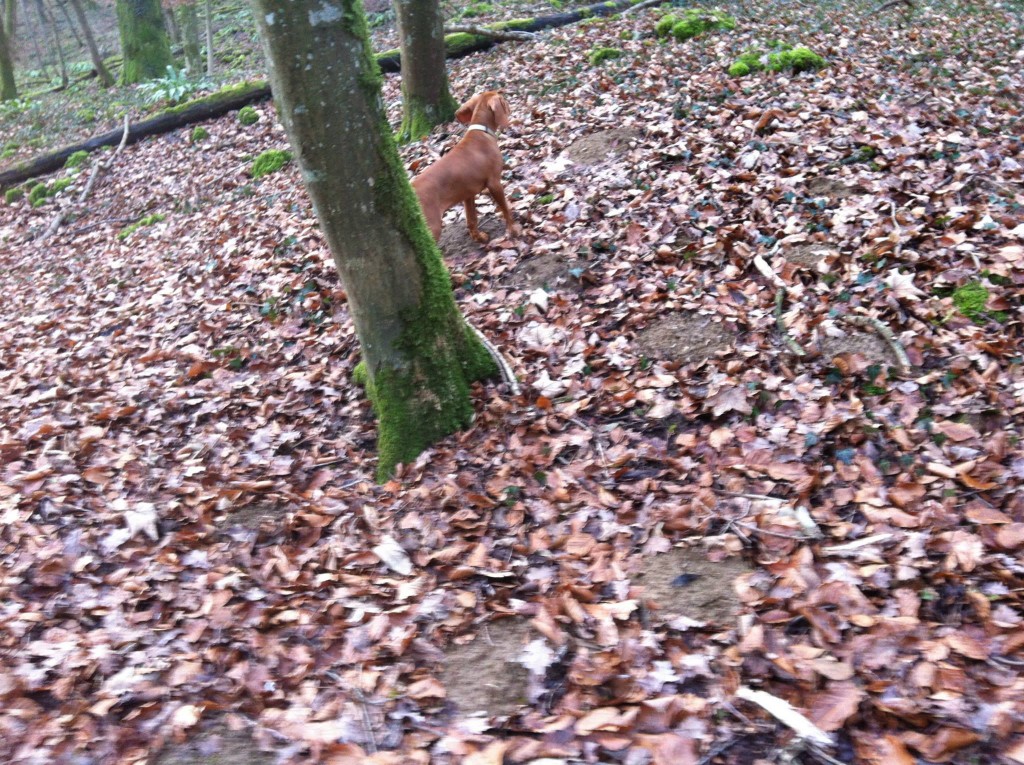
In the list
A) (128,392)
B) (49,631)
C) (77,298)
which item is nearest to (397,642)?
(49,631)

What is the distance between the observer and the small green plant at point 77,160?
1375 cm

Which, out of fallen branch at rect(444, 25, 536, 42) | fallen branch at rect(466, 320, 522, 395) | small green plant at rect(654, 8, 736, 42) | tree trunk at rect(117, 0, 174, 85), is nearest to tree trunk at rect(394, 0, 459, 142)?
small green plant at rect(654, 8, 736, 42)

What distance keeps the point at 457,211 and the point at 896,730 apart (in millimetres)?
6276

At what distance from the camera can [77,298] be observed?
8.70 m

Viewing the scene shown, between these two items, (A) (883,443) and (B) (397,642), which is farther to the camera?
(A) (883,443)

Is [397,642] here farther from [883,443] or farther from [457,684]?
[883,443]

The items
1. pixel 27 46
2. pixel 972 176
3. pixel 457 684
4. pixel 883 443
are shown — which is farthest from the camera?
pixel 27 46

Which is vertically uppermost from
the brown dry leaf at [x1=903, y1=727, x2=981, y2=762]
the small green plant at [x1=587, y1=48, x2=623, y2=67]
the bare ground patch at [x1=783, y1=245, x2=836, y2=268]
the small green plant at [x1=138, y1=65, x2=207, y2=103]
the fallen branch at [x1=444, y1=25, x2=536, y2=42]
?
the small green plant at [x1=138, y1=65, x2=207, y2=103]

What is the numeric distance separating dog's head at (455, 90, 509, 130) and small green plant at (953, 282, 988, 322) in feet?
13.7

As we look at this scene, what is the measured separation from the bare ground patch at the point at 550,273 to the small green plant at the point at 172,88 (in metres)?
13.3

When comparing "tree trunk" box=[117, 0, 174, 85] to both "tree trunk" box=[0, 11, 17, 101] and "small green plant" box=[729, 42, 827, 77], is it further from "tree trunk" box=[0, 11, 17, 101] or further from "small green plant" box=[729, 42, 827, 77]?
"small green plant" box=[729, 42, 827, 77]

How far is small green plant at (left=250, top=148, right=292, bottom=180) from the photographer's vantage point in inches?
419

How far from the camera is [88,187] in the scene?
12.7 m

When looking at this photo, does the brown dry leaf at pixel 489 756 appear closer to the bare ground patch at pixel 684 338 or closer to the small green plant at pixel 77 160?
the bare ground patch at pixel 684 338
